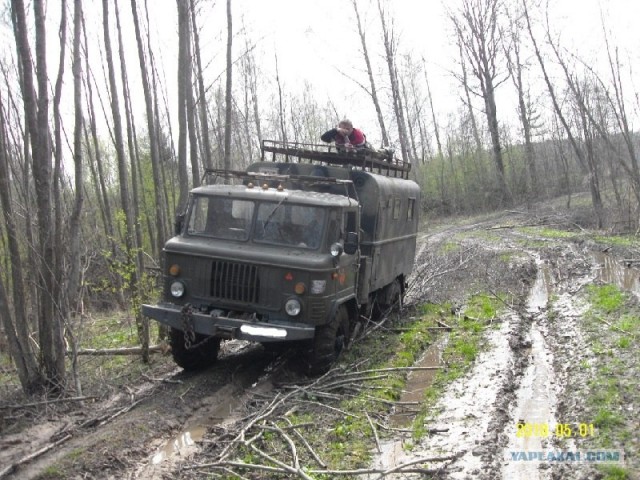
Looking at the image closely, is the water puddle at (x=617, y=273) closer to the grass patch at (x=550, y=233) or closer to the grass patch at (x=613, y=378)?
the grass patch at (x=613, y=378)

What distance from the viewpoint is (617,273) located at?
48.4 feet

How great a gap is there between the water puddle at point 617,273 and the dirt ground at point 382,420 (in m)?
1.24

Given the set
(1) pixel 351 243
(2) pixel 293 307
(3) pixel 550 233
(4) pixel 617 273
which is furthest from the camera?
(3) pixel 550 233

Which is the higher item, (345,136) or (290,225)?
(345,136)

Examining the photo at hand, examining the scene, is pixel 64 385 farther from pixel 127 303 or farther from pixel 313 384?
pixel 127 303

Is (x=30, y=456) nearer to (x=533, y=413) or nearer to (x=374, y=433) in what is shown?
(x=374, y=433)

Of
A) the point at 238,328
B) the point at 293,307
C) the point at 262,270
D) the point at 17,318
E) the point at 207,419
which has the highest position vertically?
the point at 262,270

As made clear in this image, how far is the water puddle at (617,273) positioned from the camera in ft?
42.0

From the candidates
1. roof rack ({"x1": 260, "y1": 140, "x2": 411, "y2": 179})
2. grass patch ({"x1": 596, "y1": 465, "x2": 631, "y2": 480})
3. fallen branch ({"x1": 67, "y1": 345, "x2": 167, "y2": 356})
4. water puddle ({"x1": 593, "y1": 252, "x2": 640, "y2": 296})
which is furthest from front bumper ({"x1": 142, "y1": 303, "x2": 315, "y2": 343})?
water puddle ({"x1": 593, "y1": 252, "x2": 640, "y2": 296})

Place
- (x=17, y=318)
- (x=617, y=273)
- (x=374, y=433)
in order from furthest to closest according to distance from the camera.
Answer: (x=617, y=273), (x=17, y=318), (x=374, y=433)

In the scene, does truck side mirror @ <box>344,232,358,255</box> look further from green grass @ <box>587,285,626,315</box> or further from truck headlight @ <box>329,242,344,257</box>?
green grass @ <box>587,285,626,315</box>

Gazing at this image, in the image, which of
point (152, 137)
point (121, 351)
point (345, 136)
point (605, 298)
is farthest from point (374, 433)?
point (152, 137)

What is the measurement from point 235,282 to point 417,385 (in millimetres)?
2644

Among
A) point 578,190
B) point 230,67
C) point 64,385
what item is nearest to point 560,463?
point 64,385
